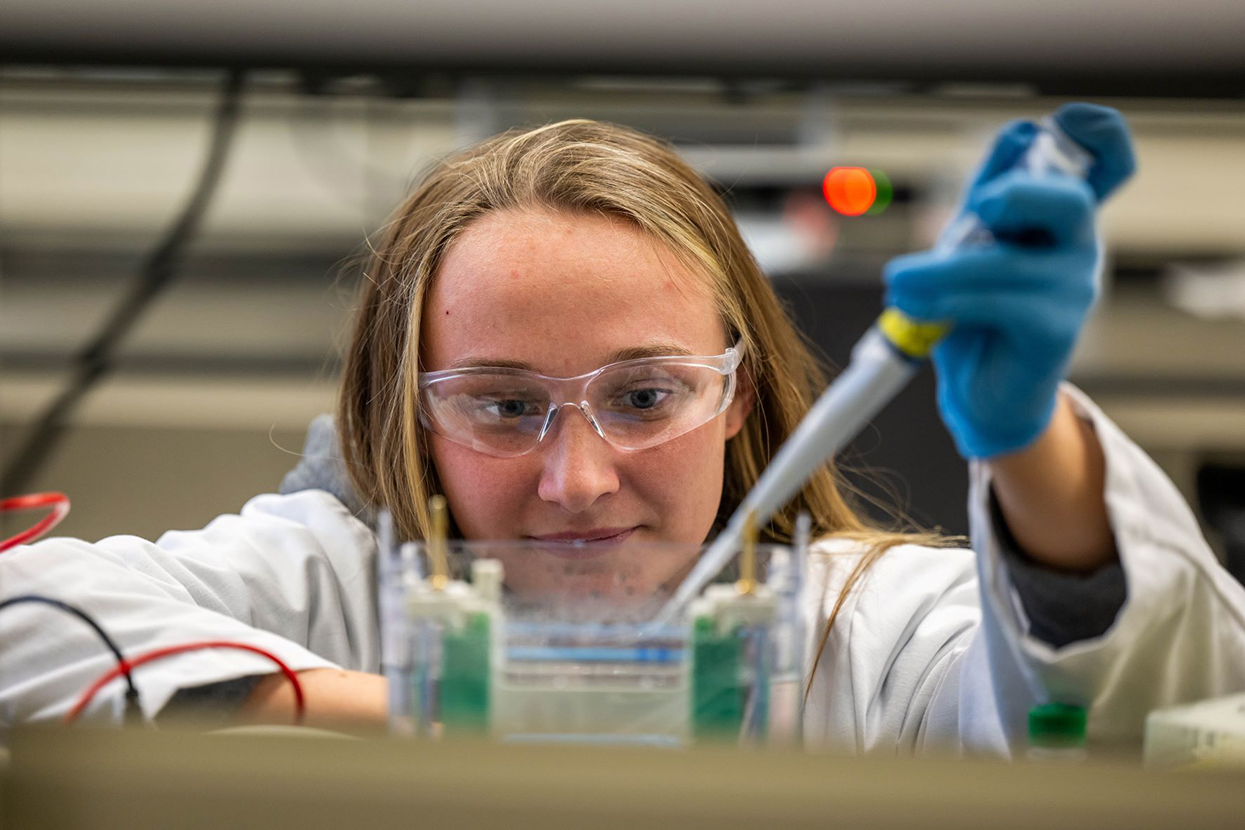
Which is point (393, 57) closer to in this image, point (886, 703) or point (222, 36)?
point (222, 36)

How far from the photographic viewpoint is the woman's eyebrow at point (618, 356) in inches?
43.7

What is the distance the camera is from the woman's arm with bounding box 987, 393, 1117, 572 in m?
0.80

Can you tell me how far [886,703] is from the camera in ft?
4.00

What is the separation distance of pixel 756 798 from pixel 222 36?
0.57 meters

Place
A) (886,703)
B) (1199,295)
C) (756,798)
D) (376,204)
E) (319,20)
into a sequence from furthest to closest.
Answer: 1. (376,204)
2. (1199,295)
3. (886,703)
4. (319,20)
5. (756,798)

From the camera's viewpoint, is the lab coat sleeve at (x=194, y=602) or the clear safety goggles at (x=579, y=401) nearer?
the lab coat sleeve at (x=194, y=602)

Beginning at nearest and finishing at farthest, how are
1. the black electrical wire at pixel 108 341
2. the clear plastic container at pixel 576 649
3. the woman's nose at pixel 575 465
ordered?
1. the clear plastic container at pixel 576 649
2. the woman's nose at pixel 575 465
3. the black electrical wire at pixel 108 341

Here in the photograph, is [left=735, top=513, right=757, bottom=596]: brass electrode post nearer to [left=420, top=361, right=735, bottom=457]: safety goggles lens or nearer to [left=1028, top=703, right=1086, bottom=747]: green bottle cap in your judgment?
[left=1028, top=703, right=1086, bottom=747]: green bottle cap

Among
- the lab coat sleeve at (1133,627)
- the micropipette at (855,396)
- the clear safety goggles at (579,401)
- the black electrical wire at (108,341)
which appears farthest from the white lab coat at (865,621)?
the black electrical wire at (108,341)

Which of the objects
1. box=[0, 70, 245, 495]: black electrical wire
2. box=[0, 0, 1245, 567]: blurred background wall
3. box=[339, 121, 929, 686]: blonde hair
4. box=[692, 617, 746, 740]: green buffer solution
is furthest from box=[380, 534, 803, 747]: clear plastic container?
box=[0, 70, 245, 495]: black electrical wire

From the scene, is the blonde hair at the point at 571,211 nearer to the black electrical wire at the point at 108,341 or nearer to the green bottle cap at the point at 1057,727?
the green bottle cap at the point at 1057,727

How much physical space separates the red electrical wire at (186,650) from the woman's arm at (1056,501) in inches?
Result: 20.1

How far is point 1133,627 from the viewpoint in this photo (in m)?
0.76

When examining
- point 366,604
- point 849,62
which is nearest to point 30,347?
point 366,604
